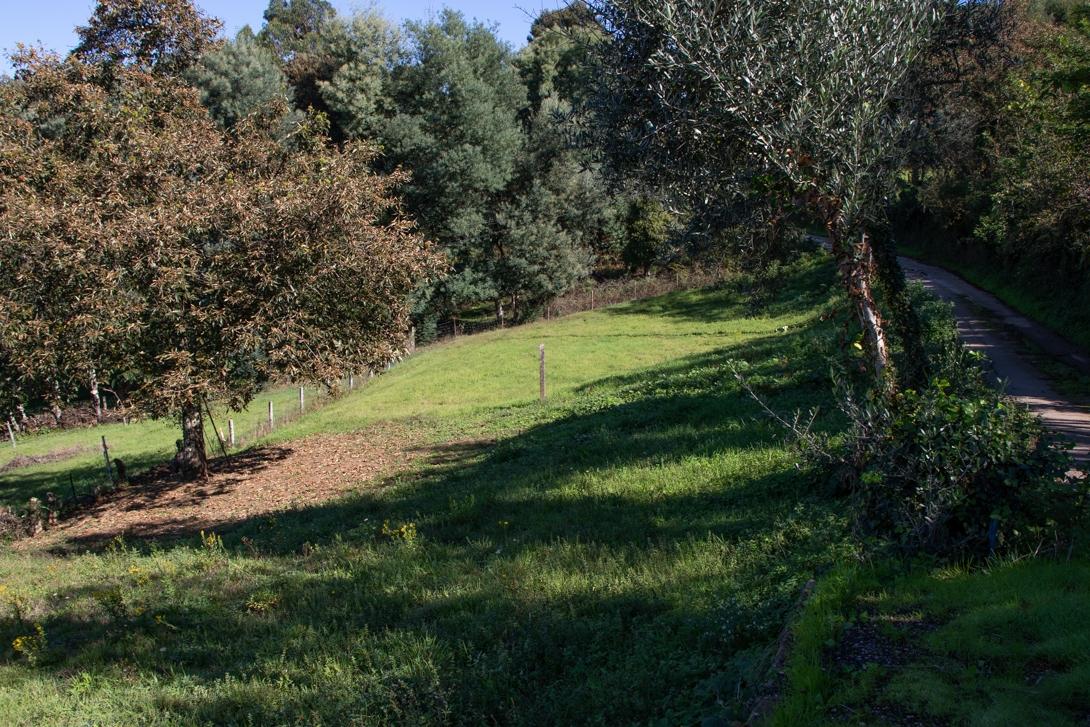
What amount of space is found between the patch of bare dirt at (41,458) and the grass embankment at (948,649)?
32566 mm

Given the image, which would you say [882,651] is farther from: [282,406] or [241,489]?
[282,406]

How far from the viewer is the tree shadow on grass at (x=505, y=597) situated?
5871mm

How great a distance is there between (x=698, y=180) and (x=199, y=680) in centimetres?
697

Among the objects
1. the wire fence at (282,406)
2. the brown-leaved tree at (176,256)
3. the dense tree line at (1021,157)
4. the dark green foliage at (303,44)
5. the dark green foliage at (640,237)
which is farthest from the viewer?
the dark green foliage at (640,237)

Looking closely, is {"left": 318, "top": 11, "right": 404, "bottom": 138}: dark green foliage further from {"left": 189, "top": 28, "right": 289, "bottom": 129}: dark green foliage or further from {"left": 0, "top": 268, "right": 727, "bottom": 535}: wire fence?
{"left": 0, "top": 268, "right": 727, "bottom": 535}: wire fence

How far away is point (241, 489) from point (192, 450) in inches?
116

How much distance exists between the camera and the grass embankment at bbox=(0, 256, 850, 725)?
5926mm

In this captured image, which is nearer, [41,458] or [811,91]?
[811,91]

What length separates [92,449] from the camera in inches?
1254

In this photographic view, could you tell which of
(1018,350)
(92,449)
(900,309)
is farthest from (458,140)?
(900,309)

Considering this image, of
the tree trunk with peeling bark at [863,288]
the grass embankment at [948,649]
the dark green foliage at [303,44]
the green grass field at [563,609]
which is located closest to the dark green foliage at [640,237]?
the dark green foliage at [303,44]

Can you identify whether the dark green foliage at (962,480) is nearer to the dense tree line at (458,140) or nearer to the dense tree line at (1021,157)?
the dense tree line at (1021,157)

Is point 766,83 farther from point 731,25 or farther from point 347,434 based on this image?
point 347,434

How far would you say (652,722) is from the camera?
16.7 feet
